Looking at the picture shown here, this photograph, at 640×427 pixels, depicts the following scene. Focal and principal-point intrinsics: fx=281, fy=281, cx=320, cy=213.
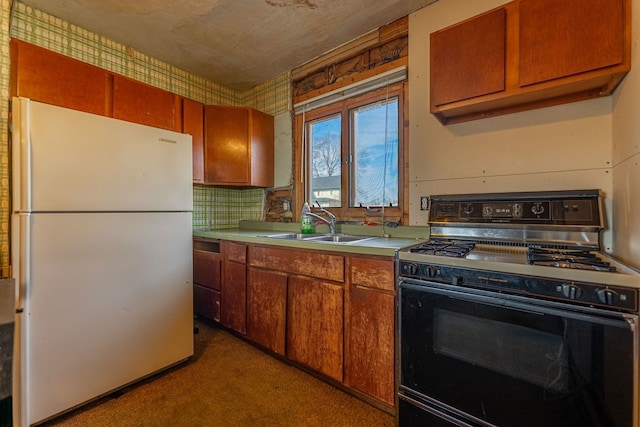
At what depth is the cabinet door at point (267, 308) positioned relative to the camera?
1959 millimetres

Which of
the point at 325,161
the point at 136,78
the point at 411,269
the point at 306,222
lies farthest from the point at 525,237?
the point at 136,78

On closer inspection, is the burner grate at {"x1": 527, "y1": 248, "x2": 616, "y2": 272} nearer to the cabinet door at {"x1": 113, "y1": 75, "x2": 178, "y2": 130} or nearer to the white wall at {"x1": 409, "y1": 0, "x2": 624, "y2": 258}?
the white wall at {"x1": 409, "y1": 0, "x2": 624, "y2": 258}

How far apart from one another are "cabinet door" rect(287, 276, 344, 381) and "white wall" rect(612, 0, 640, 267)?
127cm

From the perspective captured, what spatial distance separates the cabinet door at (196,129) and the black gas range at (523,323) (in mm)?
2072

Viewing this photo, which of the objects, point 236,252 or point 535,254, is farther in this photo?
point 236,252

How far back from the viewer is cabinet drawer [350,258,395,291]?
146cm

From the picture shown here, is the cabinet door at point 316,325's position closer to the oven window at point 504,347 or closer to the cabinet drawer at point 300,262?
the cabinet drawer at point 300,262

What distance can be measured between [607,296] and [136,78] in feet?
11.1

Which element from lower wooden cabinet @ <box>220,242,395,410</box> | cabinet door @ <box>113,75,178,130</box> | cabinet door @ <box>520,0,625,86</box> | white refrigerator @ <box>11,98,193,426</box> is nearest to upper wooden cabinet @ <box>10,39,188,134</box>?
cabinet door @ <box>113,75,178,130</box>

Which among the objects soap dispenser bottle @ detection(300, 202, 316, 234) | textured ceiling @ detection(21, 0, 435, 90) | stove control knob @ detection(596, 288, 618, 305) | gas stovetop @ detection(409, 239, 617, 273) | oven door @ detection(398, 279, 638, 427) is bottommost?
oven door @ detection(398, 279, 638, 427)

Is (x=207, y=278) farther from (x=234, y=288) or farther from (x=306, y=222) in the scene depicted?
(x=306, y=222)

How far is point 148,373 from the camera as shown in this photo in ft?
5.82

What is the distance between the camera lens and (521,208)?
152 cm

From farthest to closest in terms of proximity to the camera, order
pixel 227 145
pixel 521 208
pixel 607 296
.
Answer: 1. pixel 227 145
2. pixel 521 208
3. pixel 607 296
